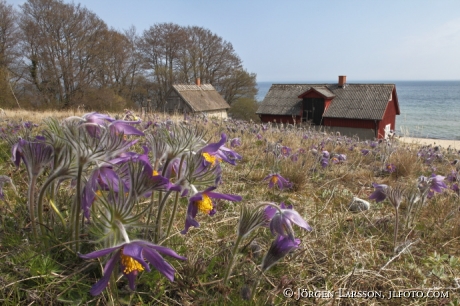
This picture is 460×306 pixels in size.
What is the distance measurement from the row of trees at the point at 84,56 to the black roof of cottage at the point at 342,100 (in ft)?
41.6

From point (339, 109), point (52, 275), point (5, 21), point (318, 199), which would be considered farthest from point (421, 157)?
point (5, 21)

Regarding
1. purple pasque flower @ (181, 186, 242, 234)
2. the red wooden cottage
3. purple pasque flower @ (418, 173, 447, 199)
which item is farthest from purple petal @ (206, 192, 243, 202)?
the red wooden cottage

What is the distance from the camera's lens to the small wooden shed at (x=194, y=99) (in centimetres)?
3406

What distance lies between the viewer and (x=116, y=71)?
109 feet

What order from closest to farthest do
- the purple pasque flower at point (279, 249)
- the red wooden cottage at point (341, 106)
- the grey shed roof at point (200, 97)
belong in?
the purple pasque flower at point (279, 249) < the red wooden cottage at point (341, 106) < the grey shed roof at point (200, 97)

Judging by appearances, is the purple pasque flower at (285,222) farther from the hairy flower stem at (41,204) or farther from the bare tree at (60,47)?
the bare tree at (60,47)

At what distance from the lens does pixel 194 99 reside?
114ft

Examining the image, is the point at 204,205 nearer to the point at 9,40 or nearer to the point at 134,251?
the point at 134,251

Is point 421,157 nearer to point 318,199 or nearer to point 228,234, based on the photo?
point 318,199

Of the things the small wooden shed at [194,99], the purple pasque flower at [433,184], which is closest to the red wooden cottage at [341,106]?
the small wooden shed at [194,99]

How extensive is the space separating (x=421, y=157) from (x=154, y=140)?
4525mm

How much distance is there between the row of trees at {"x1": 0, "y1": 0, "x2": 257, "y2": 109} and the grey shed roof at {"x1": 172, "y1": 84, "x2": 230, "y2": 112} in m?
4.82

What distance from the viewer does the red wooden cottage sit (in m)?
27.0

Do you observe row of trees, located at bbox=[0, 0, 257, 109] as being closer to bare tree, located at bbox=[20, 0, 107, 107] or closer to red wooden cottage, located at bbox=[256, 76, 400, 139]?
bare tree, located at bbox=[20, 0, 107, 107]
